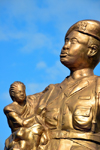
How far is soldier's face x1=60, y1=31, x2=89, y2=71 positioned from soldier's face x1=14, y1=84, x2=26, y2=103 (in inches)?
46.3

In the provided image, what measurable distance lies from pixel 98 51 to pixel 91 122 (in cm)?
184

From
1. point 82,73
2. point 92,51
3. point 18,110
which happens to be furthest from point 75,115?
point 92,51

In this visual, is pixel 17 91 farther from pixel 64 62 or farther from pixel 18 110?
pixel 64 62

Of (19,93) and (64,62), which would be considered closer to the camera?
(19,93)

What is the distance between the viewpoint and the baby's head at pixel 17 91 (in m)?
8.72

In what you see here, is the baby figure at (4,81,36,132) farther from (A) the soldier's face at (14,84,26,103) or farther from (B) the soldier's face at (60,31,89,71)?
(B) the soldier's face at (60,31,89,71)

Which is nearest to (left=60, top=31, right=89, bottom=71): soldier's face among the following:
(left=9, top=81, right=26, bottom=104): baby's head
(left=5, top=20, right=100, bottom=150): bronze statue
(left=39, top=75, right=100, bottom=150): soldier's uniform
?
(left=5, top=20, right=100, bottom=150): bronze statue

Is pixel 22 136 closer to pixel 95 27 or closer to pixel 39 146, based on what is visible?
pixel 39 146

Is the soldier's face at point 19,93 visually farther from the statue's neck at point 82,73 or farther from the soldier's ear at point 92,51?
the soldier's ear at point 92,51

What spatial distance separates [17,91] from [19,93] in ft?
0.23

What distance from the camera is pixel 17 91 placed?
8.71 m

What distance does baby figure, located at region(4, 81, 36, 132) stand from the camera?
857 cm

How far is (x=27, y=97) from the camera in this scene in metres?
9.30

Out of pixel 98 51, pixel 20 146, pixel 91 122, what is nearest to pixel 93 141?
pixel 91 122
